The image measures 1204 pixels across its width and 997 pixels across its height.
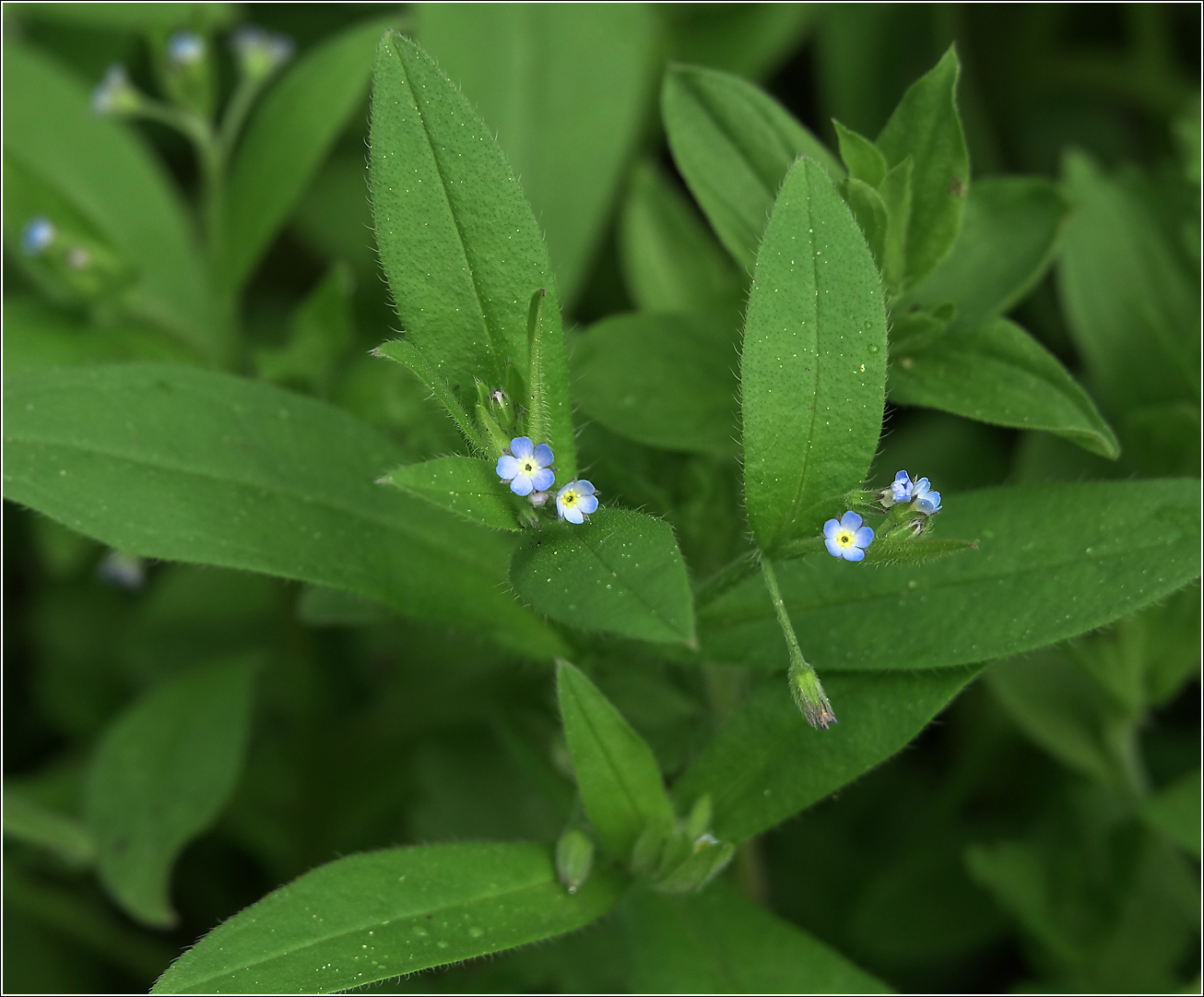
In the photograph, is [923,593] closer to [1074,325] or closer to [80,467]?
[1074,325]

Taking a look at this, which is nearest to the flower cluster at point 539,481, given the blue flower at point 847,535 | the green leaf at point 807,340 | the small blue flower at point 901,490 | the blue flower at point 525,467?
the blue flower at point 525,467

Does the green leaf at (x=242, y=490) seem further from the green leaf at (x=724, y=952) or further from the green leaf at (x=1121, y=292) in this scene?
the green leaf at (x=1121, y=292)

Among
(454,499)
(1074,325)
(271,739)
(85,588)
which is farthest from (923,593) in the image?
(85,588)

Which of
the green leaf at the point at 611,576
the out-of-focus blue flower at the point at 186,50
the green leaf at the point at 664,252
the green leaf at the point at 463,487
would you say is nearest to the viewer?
the green leaf at the point at 611,576

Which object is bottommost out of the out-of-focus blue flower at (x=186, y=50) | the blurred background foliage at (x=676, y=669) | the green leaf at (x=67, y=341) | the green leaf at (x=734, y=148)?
the blurred background foliage at (x=676, y=669)

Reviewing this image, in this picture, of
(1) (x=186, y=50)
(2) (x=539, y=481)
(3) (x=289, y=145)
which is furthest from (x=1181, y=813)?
(1) (x=186, y=50)

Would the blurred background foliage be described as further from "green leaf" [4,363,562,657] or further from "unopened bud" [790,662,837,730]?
"unopened bud" [790,662,837,730]
